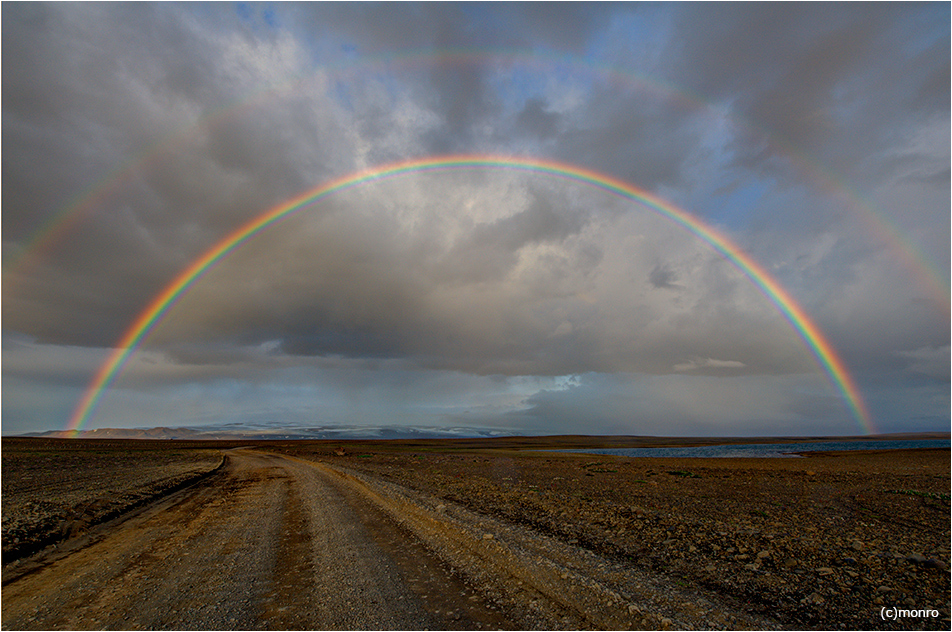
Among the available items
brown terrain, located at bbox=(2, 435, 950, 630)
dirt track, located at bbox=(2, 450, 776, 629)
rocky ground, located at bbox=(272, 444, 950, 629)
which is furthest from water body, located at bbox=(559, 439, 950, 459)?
dirt track, located at bbox=(2, 450, 776, 629)

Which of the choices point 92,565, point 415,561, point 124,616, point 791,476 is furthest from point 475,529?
point 791,476

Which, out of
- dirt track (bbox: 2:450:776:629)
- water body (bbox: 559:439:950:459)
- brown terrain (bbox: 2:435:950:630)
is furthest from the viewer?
water body (bbox: 559:439:950:459)

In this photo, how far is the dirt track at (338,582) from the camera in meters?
7.46

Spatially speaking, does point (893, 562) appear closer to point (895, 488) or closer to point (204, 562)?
point (204, 562)

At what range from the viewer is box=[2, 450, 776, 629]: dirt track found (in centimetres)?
746

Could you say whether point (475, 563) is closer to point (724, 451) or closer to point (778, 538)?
point (778, 538)

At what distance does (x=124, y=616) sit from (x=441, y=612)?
538cm

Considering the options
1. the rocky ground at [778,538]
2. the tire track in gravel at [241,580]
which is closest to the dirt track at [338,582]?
the tire track in gravel at [241,580]

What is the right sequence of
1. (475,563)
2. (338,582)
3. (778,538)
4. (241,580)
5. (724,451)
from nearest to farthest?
(338,582), (241,580), (475,563), (778,538), (724,451)

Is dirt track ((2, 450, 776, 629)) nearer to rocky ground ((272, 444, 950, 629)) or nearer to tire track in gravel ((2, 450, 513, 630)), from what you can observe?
tire track in gravel ((2, 450, 513, 630))

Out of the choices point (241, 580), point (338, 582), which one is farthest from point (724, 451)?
point (241, 580)

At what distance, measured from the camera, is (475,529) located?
44.7ft

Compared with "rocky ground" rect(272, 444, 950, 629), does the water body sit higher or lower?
lower

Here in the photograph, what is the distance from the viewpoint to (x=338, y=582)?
29.9ft
